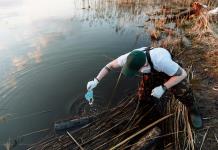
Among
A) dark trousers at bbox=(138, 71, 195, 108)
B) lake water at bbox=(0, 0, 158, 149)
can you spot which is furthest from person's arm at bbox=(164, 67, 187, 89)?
lake water at bbox=(0, 0, 158, 149)

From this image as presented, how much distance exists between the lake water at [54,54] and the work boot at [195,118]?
1750 millimetres

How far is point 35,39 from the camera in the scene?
27.3 ft

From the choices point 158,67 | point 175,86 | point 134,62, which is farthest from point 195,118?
point 134,62

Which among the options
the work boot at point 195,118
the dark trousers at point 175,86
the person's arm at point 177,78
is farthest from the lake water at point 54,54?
the person's arm at point 177,78

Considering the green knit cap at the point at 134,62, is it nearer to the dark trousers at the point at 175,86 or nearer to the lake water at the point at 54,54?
the dark trousers at the point at 175,86

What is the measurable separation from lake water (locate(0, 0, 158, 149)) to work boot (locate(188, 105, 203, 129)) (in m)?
1.75

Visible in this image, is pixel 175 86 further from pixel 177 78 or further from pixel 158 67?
pixel 158 67

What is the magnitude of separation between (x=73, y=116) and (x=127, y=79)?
1.77 metres

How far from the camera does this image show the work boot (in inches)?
163

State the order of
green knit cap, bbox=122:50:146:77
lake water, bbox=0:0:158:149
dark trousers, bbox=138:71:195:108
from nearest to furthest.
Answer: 1. green knit cap, bbox=122:50:146:77
2. dark trousers, bbox=138:71:195:108
3. lake water, bbox=0:0:158:149

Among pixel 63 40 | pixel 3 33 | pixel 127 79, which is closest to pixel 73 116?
pixel 127 79

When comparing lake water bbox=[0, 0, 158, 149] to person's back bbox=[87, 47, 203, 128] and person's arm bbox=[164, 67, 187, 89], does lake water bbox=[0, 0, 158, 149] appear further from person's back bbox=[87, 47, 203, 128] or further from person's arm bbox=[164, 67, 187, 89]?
person's arm bbox=[164, 67, 187, 89]

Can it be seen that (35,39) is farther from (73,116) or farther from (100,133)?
(100,133)

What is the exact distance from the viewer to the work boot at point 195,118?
414 cm
